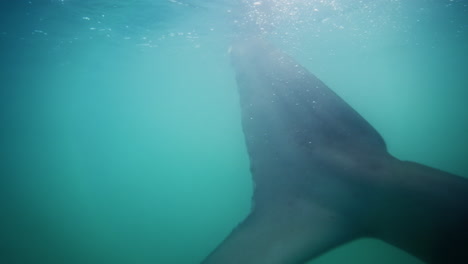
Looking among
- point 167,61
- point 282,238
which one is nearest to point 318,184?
point 282,238

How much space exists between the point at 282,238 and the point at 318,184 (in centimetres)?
59

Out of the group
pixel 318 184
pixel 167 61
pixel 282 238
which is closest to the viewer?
pixel 282 238

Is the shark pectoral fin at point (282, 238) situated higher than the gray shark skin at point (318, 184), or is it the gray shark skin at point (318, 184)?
the gray shark skin at point (318, 184)

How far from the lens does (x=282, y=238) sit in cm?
186

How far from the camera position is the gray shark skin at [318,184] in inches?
68.4

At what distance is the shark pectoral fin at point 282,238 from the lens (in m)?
1.79

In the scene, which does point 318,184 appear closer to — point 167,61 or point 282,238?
point 282,238

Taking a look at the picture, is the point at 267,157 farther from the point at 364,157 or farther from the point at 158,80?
the point at 158,80

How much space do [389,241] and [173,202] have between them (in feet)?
111

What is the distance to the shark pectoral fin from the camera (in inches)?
70.4

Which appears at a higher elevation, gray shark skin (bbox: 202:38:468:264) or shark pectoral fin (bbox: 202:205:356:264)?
gray shark skin (bbox: 202:38:468:264)

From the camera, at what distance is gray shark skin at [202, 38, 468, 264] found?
1737 mm

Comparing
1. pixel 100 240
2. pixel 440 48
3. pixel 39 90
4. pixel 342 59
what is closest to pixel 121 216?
pixel 100 240

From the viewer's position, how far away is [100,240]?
22.1 m
